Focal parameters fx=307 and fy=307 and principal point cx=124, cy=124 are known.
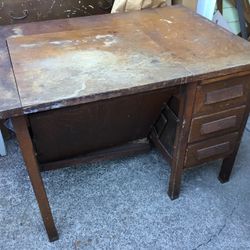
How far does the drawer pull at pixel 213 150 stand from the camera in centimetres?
132

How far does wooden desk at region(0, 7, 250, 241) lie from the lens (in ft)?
3.16

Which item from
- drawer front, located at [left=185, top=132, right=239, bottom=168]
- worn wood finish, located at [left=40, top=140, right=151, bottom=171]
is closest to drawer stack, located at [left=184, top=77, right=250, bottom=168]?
drawer front, located at [left=185, top=132, right=239, bottom=168]

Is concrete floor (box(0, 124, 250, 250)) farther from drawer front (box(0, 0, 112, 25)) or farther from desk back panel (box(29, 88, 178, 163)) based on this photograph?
drawer front (box(0, 0, 112, 25))

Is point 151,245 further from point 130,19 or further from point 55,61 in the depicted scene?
point 130,19

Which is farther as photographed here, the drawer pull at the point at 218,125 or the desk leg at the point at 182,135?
the drawer pull at the point at 218,125

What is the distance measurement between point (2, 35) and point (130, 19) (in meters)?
0.56

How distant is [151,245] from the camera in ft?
4.34

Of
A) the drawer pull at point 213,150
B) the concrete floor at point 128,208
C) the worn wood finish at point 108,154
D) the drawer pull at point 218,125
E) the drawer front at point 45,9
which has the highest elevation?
the drawer front at point 45,9

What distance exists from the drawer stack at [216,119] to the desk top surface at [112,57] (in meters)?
0.09

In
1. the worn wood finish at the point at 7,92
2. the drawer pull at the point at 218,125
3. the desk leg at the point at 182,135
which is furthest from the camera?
the drawer pull at the point at 218,125

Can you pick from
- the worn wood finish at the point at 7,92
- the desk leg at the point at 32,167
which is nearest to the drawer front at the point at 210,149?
the desk leg at the point at 32,167

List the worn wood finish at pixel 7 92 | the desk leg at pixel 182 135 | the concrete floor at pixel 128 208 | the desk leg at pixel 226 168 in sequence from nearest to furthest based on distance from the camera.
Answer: the worn wood finish at pixel 7 92 < the desk leg at pixel 182 135 < the concrete floor at pixel 128 208 < the desk leg at pixel 226 168

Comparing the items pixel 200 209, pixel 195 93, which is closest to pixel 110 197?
pixel 200 209

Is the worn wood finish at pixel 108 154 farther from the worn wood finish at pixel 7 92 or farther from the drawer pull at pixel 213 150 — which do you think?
the worn wood finish at pixel 7 92
